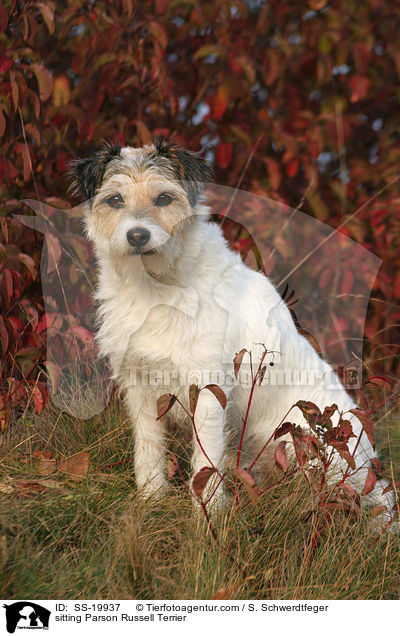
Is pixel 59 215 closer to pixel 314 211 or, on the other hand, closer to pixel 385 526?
pixel 314 211

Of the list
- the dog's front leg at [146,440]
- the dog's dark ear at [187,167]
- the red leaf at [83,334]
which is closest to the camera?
the dog's dark ear at [187,167]

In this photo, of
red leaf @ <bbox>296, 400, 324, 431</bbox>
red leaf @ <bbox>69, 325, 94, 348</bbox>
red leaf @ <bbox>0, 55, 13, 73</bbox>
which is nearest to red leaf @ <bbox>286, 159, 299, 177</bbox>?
red leaf @ <bbox>69, 325, 94, 348</bbox>

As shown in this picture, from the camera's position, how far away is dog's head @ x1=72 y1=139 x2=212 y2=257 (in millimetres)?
2865

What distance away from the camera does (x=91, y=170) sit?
3.11 metres

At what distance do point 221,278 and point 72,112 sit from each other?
1.61 m

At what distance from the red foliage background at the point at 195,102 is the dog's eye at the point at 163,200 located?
0.97m

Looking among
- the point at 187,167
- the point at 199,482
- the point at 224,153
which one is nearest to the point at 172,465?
the point at 199,482

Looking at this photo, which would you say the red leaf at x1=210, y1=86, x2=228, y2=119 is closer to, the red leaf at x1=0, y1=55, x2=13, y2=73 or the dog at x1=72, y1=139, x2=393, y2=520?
the dog at x1=72, y1=139, x2=393, y2=520

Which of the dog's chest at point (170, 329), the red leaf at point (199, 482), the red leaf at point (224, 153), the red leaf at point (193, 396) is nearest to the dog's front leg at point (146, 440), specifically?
the dog's chest at point (170, 329)

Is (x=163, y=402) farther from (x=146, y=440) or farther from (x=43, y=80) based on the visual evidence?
(x=43, y=80)

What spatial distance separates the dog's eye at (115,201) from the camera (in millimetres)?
3002
